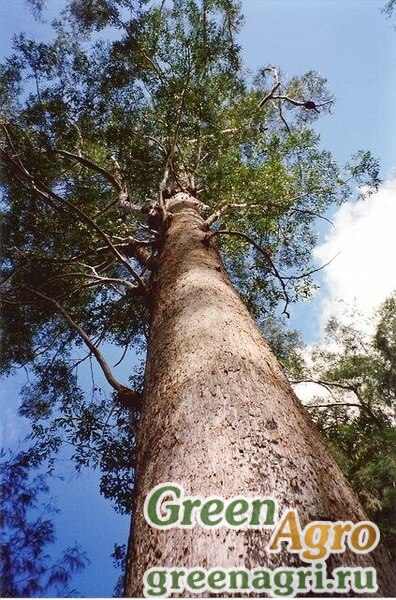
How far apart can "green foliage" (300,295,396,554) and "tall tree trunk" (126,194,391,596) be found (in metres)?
3.55

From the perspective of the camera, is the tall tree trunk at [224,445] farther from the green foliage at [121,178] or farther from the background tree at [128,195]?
the green foliage at [121,178]

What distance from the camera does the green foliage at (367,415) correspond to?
4.78 m

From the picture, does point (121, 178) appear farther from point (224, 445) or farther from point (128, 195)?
point (224, 445)

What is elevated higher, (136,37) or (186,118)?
(136,37)

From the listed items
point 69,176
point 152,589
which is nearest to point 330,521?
point 152,589

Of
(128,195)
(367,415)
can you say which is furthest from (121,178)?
(367,415)

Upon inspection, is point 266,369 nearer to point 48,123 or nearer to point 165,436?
point 165,436

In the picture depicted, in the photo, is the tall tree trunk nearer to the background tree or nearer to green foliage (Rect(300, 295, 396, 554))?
the background tree

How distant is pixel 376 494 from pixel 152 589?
4707 mm

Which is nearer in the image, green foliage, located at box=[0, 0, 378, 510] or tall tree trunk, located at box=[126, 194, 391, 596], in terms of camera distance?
tall tree trunk, located at box=[126, 194, 391, 596]

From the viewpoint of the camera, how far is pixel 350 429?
18.2 feet

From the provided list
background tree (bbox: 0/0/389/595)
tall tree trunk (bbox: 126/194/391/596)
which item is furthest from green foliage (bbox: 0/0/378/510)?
tall tree trunk (bbox: 126/194/391/596)

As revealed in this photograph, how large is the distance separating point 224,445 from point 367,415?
6028 mm

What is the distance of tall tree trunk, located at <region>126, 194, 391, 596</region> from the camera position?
948mm
